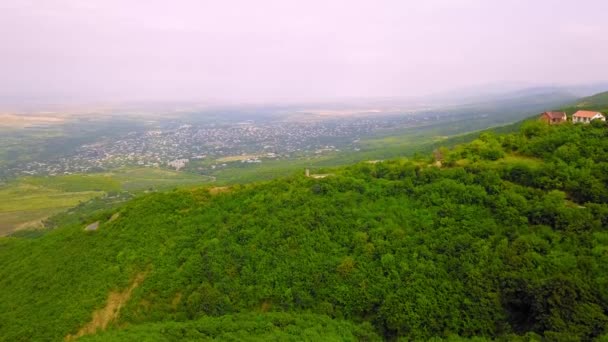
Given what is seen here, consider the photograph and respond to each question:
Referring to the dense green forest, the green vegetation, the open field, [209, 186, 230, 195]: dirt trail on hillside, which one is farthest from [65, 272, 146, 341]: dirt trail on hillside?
the open field

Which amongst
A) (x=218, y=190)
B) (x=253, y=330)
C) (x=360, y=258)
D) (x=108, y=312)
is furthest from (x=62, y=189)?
(x=360, y=258)

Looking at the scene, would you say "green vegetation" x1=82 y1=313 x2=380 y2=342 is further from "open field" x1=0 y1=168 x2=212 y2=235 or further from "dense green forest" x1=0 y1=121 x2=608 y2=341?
"open field" x1=0 y1=168 x2=212 y2=235

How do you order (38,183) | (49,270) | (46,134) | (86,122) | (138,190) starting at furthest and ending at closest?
(86,122) < (46,134) < (38,183) < (138,190) < (49,270)

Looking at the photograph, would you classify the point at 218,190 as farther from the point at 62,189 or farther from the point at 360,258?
the point at 62,189

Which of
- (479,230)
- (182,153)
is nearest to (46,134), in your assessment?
(182,153)

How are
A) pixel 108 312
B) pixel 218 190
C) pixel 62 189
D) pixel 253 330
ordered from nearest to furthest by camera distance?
pixel 253 330, pixel 108 312, pixel 218 190, pixel 62 189

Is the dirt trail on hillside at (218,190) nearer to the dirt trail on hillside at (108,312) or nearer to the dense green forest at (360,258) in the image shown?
the dense green forest at (360,258)

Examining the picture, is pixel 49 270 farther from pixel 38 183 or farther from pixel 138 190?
pixel 38 183
